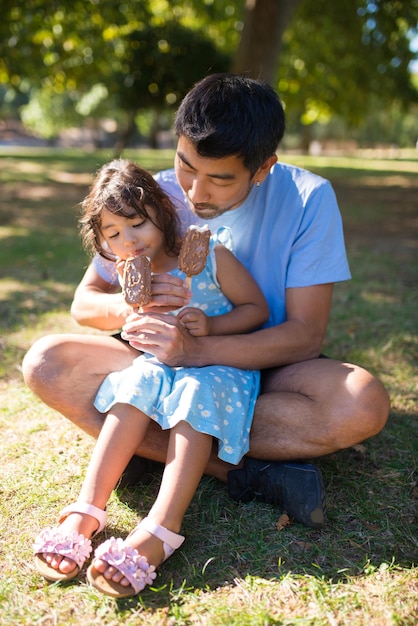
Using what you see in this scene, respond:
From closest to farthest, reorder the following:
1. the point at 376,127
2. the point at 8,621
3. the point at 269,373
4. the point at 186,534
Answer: the point at 8,621 → the point at 186,534 → the point at 269,373 → the point at 376,127

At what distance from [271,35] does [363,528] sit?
854 cm

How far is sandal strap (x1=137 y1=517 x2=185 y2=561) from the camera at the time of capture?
6.43 feet

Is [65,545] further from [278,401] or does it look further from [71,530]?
[278,401]

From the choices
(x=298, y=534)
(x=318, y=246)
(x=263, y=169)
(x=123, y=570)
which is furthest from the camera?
(x=318, y=246)

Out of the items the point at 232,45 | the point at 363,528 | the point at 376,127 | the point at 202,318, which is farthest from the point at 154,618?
the point at 376,127

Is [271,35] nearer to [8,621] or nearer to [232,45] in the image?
[232,45]

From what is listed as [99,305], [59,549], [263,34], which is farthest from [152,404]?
[263,34]

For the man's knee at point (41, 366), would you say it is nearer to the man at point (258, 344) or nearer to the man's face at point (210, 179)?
the man at point (258, 344)

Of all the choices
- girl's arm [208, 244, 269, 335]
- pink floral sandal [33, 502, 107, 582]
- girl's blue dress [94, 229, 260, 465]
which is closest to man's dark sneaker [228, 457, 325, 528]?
girl's blue dress [94, 229, 260, 465]

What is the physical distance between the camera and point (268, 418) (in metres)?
2.42

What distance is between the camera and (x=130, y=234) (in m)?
2.48

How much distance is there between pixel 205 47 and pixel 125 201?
11.3m

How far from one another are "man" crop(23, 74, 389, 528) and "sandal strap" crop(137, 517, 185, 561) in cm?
46

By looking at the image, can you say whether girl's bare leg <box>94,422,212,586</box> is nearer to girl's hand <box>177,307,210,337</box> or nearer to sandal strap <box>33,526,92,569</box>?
sandal strap <box>33,526,92,569</box>
